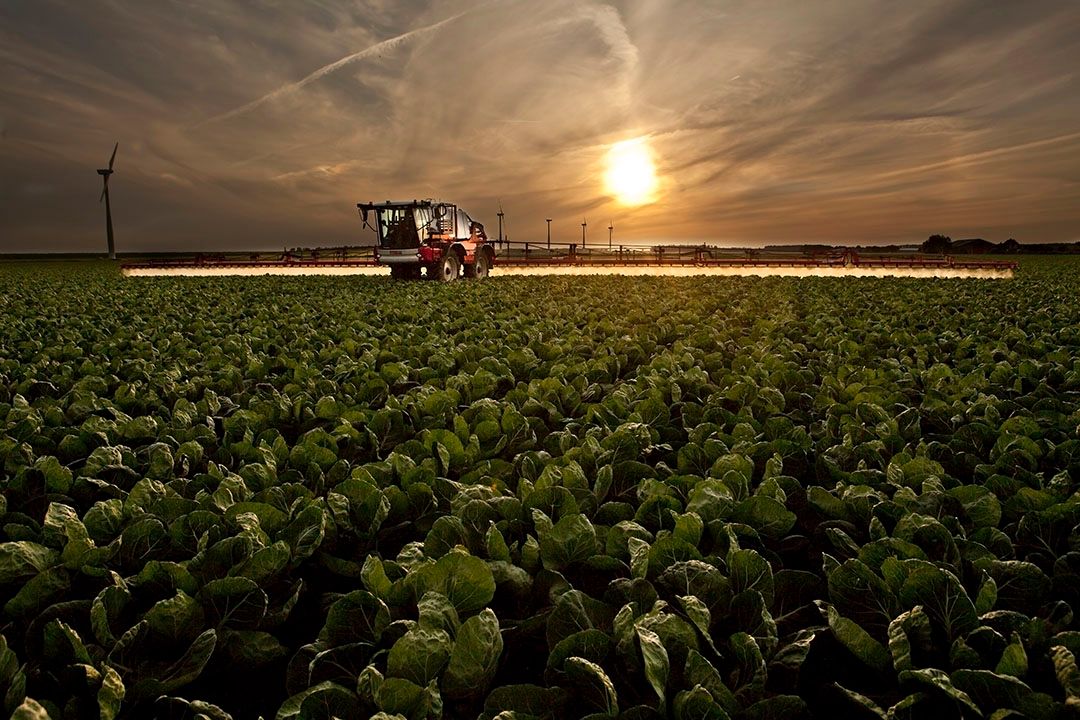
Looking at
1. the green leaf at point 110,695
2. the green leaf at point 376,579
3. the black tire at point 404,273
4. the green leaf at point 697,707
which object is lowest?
the green leaf at point 110,695

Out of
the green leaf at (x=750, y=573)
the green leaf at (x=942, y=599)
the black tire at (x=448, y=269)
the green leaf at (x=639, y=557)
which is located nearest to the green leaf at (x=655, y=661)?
the green leaf at (x=639, y=557)

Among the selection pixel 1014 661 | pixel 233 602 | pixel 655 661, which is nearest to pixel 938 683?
pixel 1014 661

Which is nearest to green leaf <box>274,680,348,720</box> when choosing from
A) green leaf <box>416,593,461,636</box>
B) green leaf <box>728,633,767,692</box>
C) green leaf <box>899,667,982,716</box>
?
green leaf <box>416,593,461,636</box>

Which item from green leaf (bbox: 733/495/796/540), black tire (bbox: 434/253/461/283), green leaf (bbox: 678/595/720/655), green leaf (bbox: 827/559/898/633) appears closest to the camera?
green leaf (bbox: 678/595/720/655)

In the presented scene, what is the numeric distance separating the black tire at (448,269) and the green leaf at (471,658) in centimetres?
2181

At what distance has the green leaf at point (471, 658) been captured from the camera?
171 centimetres

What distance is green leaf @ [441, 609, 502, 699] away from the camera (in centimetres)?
171

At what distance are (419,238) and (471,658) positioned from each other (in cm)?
2415

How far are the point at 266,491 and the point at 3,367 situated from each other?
534 cm

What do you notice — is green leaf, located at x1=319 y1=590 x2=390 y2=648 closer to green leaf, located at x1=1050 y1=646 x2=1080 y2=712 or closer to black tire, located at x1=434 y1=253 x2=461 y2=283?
green leaf, located at x1=1050 y1=646 x2=1080 y2=712

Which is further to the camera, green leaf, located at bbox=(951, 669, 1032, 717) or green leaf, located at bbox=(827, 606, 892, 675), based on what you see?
green leaf, located at bbox=(827, 606, 892, 675)

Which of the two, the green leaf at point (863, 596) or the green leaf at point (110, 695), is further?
the green leaf at point (863, 596)

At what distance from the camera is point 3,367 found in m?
6.15

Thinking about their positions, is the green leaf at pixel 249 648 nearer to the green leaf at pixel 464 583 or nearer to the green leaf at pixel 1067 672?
the green leaf at pixel 464 583
